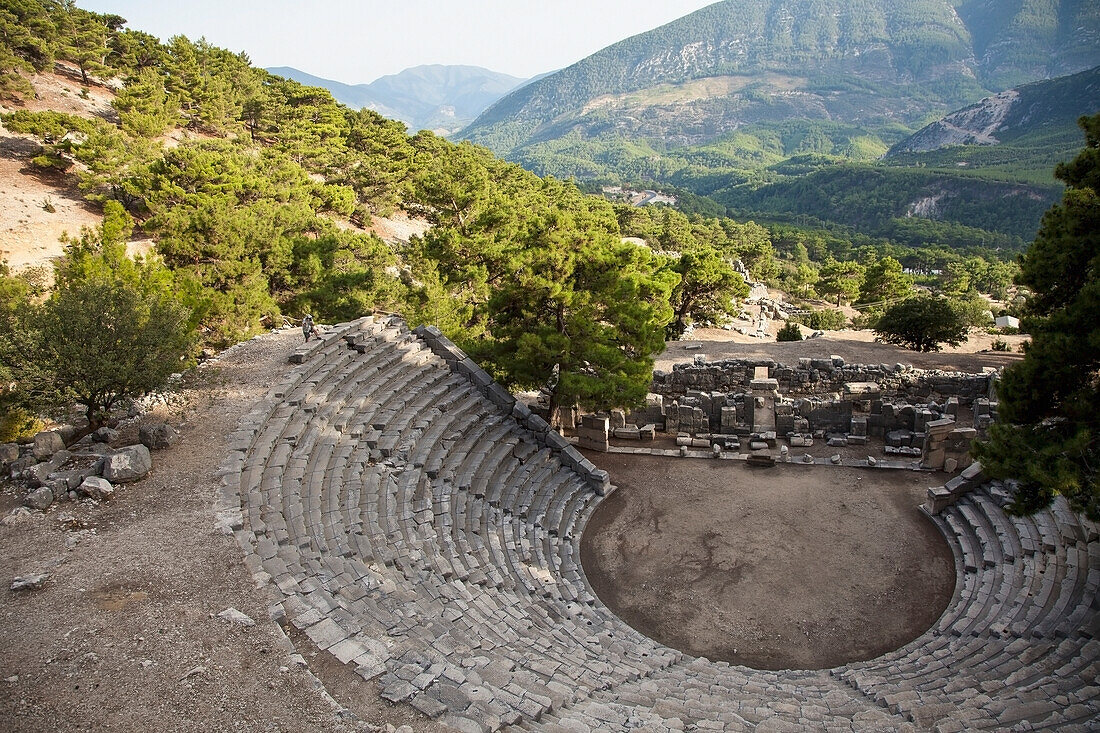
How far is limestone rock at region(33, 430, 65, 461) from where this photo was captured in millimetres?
12383

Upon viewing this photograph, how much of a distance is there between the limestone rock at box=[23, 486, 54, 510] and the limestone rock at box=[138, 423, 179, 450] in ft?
7.33

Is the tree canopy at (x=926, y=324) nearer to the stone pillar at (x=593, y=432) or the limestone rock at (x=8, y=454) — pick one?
the stone pillar at (x=593, y=432)

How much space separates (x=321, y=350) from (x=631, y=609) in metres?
10.8

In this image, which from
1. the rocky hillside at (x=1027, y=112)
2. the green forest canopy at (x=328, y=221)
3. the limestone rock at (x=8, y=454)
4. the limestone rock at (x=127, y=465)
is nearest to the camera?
the limestone rock at (x=127, y=465)

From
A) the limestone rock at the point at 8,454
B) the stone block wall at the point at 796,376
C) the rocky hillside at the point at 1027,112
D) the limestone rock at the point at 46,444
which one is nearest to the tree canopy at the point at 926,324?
the stone block wall at the point at 796,376

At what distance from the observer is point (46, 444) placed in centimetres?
1251

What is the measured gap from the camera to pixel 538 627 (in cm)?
1130

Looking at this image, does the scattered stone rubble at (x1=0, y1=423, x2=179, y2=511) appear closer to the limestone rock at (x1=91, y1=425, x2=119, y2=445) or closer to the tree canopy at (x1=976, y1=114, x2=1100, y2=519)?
the limestone rock at (x1=91, y1=425, x2=119, y2=445)

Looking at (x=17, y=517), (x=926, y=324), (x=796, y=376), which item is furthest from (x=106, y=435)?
(x=926, y=324)

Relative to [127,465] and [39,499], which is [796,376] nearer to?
[127,465]

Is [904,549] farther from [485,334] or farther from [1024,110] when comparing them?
[1024,110]

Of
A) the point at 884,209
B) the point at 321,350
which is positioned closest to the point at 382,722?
the point at 321,350

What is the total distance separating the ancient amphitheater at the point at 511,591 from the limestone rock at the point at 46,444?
3.42 metres

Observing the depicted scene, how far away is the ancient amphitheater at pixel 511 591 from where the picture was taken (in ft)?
28.0
